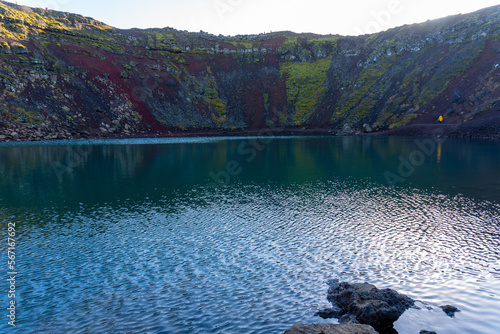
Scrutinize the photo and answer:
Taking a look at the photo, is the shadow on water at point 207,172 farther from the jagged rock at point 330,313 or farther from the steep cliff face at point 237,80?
the steep cliff face at point 237,80

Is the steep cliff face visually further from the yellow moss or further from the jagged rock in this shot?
the jagged rock

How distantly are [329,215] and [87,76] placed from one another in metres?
134

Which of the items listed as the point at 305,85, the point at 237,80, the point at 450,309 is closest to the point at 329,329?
the point at 450,309

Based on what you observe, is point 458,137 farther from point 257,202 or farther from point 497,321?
point 497,321

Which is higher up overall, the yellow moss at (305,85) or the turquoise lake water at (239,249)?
the yellow moss at (305,85)

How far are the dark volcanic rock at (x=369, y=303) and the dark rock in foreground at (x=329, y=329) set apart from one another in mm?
1738

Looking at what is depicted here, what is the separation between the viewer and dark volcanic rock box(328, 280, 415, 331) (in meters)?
13.5

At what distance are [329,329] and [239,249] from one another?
1153cm

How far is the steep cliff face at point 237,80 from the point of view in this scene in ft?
366

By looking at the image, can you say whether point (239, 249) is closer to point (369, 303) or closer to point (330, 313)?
point (330, 313)

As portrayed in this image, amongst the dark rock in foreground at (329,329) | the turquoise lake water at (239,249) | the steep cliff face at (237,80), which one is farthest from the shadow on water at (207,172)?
the steep cliff face at (237,80)

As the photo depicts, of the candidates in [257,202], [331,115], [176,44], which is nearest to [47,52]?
[176,44]

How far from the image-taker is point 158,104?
143125 millimetres

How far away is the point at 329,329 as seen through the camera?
11.5 m
